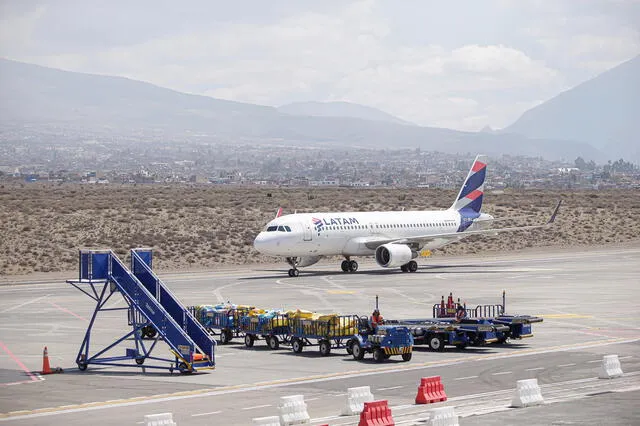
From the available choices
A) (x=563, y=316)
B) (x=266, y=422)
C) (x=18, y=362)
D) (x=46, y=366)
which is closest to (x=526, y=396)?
(x=266, y=422)

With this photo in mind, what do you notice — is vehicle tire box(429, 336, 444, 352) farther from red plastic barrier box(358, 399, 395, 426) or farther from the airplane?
the airplane

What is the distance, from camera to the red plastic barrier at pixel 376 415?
25.3 meters

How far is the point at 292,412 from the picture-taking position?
26.7 m

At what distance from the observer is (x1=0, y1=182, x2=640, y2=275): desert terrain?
92.0 metres

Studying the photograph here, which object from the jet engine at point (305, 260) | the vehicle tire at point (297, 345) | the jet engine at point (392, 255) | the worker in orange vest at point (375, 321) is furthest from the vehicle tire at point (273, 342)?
the jet engine at point (305, 260)

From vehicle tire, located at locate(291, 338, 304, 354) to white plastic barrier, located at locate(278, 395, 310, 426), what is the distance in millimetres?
13408

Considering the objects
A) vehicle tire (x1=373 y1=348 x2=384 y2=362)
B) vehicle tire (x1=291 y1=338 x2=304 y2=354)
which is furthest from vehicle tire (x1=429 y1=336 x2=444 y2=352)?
vehicle tire (x1=291 y1=338 x2=304 y2=354)

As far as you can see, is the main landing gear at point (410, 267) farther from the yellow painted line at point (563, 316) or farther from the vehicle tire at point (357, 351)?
the vehicle tire at point (357, 351)

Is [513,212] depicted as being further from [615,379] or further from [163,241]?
[615,379]

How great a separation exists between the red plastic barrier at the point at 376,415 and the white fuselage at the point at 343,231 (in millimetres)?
45199

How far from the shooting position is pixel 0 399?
103 ft

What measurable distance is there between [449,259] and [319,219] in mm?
23288

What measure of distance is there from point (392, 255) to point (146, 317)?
129 feet

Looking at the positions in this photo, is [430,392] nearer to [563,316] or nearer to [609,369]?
[609,369]
